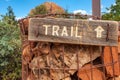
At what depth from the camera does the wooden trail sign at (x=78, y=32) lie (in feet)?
5.41

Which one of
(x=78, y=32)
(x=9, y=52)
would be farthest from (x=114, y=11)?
(x=78, y=32)

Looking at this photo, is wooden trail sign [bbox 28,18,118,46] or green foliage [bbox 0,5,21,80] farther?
green foliage [bbox 0,5,21,80]

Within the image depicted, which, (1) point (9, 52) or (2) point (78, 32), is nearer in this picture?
(2) point (78, 32)

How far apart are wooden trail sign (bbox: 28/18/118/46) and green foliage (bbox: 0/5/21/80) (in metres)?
2.31

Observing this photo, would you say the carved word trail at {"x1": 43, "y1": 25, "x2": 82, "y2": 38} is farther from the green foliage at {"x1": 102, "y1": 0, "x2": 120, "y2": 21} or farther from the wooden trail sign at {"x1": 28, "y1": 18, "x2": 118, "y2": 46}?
the green foliage at {"x1": 102, "y1": 0, "x2": 120, "y2": 21}

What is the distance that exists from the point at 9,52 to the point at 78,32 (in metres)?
2.46

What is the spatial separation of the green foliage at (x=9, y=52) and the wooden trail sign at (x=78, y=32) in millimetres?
2311

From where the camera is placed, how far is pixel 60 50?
1713 mm

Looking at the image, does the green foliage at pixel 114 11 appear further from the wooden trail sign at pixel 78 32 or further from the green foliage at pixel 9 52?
the wooden trail sign at pixel 78 32

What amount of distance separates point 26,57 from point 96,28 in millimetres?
482

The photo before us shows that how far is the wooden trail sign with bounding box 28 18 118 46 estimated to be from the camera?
1.65 metres

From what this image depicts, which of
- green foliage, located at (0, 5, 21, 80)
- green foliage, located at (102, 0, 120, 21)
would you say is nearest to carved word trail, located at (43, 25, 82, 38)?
green foliage, located at (0, 5, 21, 80)

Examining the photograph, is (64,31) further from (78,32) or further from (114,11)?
(114,11)

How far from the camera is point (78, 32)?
1654 mm
